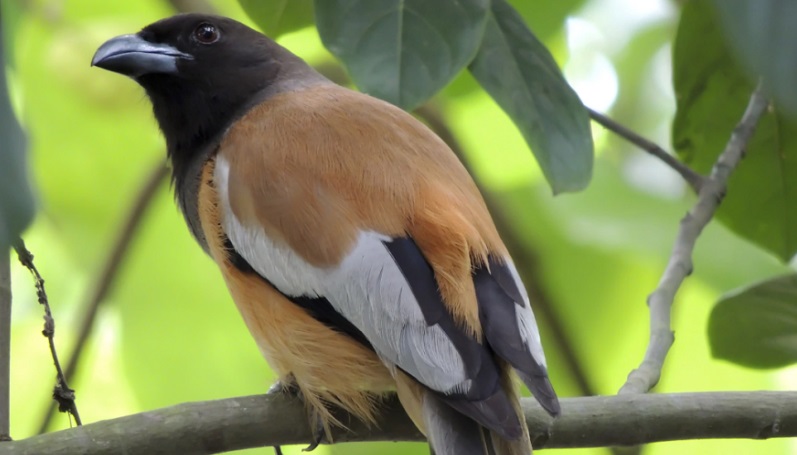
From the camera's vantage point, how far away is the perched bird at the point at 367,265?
7.83 ft

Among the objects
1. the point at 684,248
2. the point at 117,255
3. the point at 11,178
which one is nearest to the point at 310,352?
the point at 684,248

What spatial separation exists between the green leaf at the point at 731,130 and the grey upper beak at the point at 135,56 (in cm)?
164

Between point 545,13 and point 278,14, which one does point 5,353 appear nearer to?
point 278,14

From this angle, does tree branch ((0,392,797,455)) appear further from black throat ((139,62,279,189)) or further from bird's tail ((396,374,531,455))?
black throat ((139,62,279,189))

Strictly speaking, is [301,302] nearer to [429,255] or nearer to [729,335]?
[429,255]

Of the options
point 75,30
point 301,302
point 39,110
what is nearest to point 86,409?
point 39,110

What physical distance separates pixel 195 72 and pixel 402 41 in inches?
42.6

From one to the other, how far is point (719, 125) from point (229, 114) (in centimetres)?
163

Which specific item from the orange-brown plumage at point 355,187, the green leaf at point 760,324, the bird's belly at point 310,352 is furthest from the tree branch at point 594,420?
the green leaf at point 760,324

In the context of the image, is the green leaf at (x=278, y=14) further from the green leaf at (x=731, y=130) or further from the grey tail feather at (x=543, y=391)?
the grey tail feather at (x=543, y=391)

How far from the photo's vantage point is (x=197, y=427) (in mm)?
2309

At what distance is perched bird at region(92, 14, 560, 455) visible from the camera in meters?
2.39

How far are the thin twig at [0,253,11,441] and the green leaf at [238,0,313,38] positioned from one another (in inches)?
41.4

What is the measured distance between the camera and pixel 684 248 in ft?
10.4
